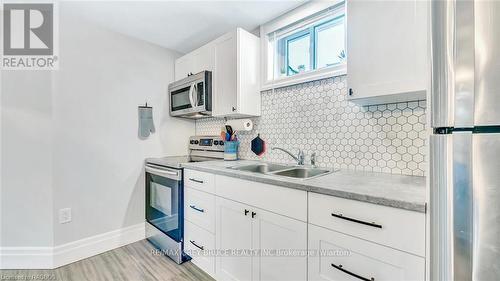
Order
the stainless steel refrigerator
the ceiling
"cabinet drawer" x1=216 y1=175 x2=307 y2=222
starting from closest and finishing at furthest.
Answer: the stainless steel refrigerator, "cabinet drawer" x1=216 y1=175 x2=307 y2=222, the ceiling

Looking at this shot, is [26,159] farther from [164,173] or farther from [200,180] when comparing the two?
[200,180]

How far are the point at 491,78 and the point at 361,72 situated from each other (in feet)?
3.19

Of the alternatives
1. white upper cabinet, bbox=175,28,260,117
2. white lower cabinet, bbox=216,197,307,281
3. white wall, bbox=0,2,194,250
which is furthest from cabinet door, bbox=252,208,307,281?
white wall, bbox=0,2,194,250

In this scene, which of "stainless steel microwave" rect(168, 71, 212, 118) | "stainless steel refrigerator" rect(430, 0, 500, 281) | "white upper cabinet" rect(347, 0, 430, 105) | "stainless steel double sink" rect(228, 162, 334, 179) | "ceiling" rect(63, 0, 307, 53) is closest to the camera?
"stainless steel refrigerator" rect(430, 0, 500, 281)

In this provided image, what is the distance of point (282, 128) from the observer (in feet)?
6.85

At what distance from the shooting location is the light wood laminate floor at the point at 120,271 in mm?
1810

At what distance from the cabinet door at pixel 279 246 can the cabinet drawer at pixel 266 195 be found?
0.14 ft

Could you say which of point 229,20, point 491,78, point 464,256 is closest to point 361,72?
point 491,78

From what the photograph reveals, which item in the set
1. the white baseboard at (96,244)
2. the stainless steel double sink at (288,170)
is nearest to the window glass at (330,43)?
the stainless steel double sink at (288,170)

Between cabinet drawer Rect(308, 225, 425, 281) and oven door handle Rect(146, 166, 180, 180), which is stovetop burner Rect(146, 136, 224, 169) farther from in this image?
cabinet drawer Rect(308, 225, 425, 281)

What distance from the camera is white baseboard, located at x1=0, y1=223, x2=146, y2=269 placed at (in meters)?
1.92

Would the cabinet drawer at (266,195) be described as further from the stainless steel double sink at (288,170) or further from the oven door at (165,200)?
the oven door at (165,200)

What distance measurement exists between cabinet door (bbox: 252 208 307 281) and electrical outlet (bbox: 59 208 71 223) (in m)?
1.72

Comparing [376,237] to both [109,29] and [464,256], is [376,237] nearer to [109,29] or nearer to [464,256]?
[464,256]
